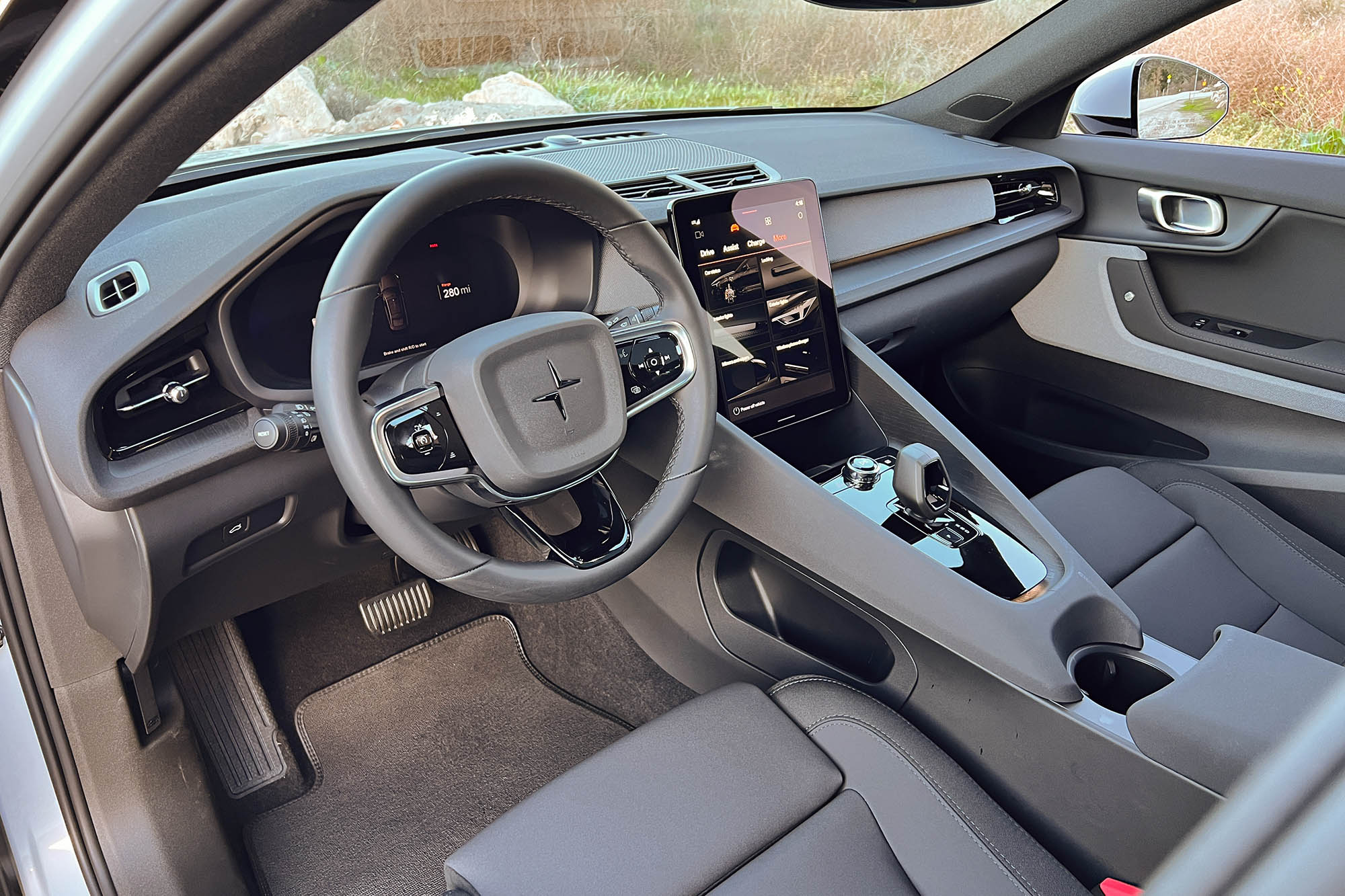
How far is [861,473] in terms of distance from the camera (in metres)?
1.58

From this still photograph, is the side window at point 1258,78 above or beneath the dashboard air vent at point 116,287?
beneath

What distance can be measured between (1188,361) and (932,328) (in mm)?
598

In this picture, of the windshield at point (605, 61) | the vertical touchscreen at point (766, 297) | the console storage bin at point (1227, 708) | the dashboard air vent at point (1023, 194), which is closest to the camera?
the console storage bin at point (1227, 708)

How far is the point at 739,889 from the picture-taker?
109 cm

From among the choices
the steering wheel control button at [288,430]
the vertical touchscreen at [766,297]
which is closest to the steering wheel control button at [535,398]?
the steering wheel control button at [288,430]

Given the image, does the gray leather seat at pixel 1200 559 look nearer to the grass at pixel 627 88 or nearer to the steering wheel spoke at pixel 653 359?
the steering wheel spoke at pixel 653 359

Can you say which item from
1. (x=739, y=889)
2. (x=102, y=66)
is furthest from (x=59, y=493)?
(x=739, y=889)

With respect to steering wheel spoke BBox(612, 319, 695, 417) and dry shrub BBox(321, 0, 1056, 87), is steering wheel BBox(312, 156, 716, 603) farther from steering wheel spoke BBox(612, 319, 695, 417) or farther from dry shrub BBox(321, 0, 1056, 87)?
dry shrub BBox(321, 0, 1056, 87)

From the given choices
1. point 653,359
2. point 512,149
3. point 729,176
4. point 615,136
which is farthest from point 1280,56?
point 653,359

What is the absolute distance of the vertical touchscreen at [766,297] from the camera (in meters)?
1.60

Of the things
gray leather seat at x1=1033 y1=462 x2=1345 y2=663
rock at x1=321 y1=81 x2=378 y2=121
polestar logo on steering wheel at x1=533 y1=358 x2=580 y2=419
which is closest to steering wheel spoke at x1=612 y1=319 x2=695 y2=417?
polestar logo on steering wheel at x1=533 y1=358 x2=580 y2=419

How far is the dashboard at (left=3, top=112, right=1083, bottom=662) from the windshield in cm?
11

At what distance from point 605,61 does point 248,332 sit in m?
1.35

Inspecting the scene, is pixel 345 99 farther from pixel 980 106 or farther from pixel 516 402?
pixel 980 106
